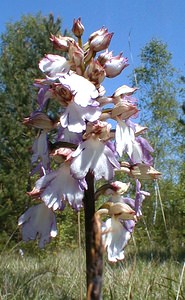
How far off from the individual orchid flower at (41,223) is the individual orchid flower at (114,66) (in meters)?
0.43

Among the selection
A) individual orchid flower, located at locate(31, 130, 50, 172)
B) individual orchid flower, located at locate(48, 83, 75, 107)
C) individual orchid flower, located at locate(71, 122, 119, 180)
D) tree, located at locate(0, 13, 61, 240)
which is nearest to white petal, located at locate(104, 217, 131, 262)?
individual orchid flower, located at locate(71, 122, 119, 180)

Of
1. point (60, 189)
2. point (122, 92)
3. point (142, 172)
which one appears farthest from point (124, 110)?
point (60, 189)

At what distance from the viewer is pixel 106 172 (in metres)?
1.31

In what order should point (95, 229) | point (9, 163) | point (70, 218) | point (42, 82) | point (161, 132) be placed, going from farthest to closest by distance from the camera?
point (161, 132)
point (9, 163)
point (70, 218)
point (42, 82)
point (95, 229)

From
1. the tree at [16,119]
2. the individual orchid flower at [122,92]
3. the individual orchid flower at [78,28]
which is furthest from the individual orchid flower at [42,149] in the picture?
the tree at [16,119]

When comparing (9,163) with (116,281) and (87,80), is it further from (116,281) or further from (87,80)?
(87,80)

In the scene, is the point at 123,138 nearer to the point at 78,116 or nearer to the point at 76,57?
the point at 78,116

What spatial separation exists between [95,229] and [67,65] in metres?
1.09

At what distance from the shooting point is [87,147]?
1.31m

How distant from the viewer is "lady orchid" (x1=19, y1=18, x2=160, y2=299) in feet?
4.22

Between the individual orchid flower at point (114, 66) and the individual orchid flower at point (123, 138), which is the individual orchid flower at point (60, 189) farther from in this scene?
the individual orchid flower at point (114, 66)

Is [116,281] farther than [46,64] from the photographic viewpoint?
Yes

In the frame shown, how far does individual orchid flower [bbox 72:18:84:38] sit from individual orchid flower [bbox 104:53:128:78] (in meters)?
0.18

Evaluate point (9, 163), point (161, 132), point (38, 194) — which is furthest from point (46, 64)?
point (161, 132)
